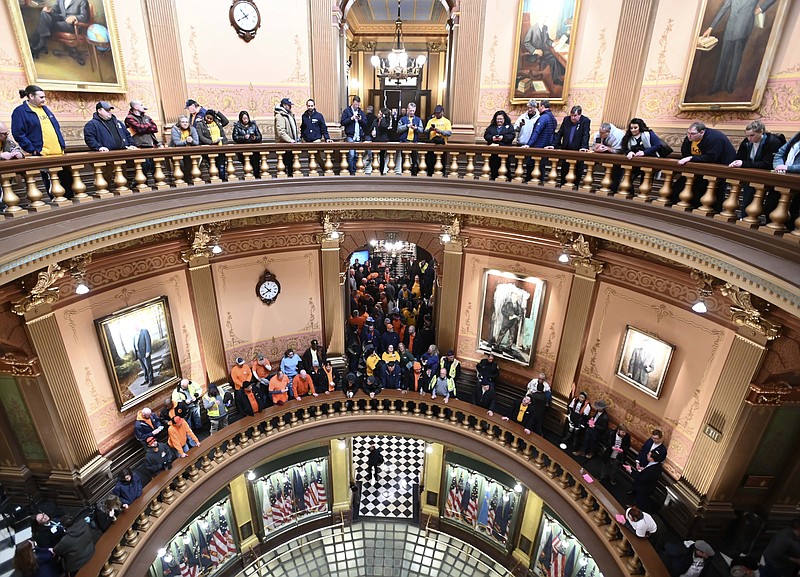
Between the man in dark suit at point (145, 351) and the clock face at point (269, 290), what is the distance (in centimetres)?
228

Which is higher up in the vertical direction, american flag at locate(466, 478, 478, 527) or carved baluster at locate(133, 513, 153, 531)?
carved baluster at locate(133, 513, 153, 531)

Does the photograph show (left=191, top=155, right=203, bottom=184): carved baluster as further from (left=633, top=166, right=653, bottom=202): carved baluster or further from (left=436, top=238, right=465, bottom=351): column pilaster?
(left=633, top=166, right=653, bottom=202): carved baluster

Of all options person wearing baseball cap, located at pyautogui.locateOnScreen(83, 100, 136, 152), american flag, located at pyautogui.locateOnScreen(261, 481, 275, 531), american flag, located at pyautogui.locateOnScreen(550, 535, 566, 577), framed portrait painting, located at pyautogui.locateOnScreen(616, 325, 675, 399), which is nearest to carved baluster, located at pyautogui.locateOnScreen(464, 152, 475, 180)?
framed portrait painting, located at pyautogui.locateOnScreen(616, 325, 675, 399)

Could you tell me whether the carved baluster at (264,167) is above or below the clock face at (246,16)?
below

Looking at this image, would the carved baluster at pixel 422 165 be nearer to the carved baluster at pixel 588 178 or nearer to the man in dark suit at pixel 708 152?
the carved baluster at pixel 588 178

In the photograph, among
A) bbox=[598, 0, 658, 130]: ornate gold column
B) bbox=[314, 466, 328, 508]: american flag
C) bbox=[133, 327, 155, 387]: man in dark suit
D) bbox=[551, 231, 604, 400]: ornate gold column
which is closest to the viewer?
bbox=[598, 0, 658, 130]: ornate gold column

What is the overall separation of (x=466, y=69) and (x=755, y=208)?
6046 millimetres

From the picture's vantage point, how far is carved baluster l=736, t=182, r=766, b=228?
4395 millimetres

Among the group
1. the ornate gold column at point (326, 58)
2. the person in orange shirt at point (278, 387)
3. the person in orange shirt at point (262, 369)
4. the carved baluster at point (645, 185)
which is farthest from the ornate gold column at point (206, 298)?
the carved baluster at point (645, 185)

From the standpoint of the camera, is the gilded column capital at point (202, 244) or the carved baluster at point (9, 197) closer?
the carved baluster at point (9, 197)

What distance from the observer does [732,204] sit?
15.7 ft

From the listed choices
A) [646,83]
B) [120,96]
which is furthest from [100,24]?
[646,83]

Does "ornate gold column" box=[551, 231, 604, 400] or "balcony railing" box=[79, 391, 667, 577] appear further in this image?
"ornate gold column" box=[551, 231, 604, 400]

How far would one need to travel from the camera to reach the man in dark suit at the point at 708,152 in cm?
518
